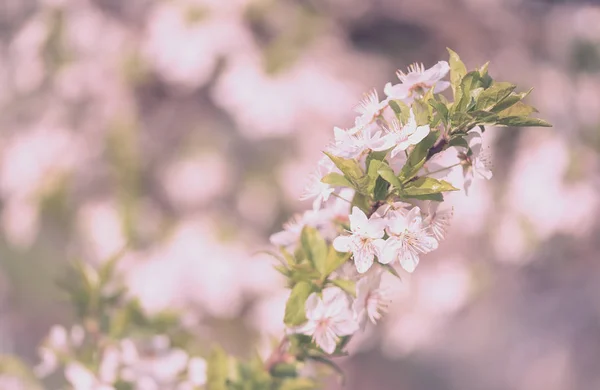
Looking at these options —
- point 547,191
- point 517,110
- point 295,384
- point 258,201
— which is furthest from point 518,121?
point 547,191

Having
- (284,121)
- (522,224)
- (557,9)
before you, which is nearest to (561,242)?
(522,224)

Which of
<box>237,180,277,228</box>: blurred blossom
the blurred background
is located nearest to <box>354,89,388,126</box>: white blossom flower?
the blurred background

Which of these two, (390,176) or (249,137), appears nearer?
(390,176)

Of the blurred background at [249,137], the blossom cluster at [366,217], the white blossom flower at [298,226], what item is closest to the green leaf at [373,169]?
the blossom cluster at [366,217]

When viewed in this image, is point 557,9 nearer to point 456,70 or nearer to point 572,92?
point 572,92

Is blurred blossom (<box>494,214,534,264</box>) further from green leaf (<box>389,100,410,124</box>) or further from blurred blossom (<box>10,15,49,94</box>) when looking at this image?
green leaf (<box>389,100,410,124</box>)

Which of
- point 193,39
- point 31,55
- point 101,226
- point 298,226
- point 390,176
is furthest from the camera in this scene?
point 101,226

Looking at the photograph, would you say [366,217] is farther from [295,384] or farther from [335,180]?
[295,384]
